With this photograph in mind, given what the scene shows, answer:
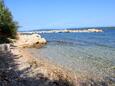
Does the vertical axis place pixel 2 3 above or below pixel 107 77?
above

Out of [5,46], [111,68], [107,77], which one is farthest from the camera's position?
[5,46]

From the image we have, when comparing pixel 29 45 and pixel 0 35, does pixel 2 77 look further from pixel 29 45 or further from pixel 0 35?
pixel 29 45

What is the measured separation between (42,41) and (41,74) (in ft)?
96.2

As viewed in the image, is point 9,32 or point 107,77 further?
point 9,32

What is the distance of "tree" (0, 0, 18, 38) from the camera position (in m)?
30.1

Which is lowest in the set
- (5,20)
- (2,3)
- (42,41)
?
(42,41)

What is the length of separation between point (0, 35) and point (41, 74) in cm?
Answer: 1813

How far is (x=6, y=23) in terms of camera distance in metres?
30.9

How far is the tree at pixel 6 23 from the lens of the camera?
30.1 meters

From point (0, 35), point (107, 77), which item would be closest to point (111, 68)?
point (107, 77)

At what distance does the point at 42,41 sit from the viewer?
42.5 metres

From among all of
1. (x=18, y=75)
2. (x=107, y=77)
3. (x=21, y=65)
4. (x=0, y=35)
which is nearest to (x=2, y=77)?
(x=18, y=75)

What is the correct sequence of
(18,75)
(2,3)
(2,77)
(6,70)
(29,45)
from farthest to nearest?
(29,45)
(2,3)
(6,70)
(18,75)
(2,77)

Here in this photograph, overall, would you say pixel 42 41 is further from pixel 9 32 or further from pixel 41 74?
pixel 41 74
